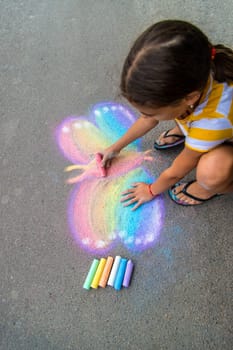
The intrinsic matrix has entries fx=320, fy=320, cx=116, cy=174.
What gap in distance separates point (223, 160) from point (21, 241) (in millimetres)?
888

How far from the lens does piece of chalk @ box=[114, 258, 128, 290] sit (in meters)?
1.23

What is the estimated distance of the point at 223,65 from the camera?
91cm

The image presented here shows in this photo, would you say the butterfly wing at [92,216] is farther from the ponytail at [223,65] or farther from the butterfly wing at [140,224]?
the ponytail at [223,65]

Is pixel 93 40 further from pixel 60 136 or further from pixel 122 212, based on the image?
pixel 122 212

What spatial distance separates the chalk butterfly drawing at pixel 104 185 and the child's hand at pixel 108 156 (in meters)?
0.03

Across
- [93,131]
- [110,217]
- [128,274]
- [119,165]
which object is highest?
[93,131]

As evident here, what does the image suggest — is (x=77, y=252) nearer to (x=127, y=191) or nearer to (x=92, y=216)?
(x=92, y=216)

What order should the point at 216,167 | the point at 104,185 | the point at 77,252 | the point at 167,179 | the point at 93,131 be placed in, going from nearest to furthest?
the point at 216,167 < the point at 167,179 < the point at 77,252 < the point at 104,185 < the point at 93,131

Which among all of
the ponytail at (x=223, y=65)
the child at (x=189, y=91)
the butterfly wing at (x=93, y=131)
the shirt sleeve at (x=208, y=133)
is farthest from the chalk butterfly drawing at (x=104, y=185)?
the ponytail at (x=223, y=65)

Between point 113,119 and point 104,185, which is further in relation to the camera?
point 113,119

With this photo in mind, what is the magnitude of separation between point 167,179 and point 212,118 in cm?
33

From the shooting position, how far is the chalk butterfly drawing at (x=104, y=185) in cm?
134

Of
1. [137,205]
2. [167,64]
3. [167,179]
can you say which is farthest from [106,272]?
[167,64]

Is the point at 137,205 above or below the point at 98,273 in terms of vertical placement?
above
